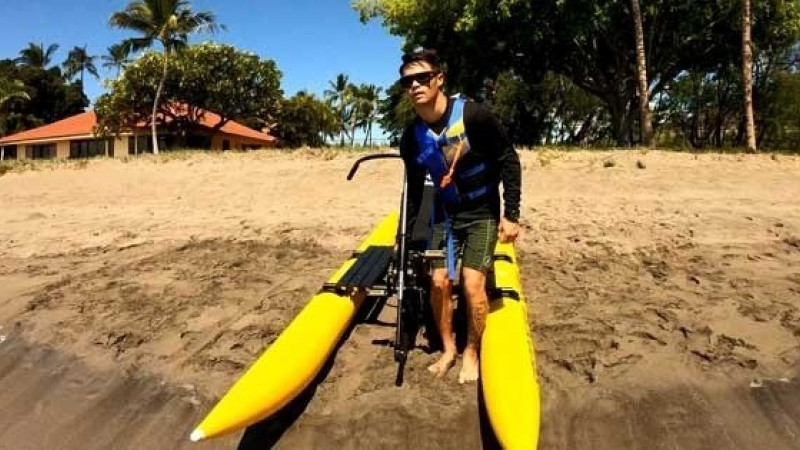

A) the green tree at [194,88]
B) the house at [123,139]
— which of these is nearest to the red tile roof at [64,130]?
the house at [123,139]

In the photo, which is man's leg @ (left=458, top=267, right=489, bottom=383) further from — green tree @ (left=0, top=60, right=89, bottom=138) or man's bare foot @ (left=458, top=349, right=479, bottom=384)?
green tree @ (left=0, top=60, right=89, bottom=138)

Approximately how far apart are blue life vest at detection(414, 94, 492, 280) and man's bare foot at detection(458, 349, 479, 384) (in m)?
0.52

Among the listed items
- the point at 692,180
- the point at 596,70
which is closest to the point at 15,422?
the point at 692,180

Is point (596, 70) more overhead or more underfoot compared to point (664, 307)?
more overhead

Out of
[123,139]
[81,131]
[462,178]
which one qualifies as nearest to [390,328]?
[462,178]

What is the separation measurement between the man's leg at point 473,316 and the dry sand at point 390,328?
142 mm

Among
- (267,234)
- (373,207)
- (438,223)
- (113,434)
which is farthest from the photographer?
→ (373,207)

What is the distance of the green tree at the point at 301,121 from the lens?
137 ft

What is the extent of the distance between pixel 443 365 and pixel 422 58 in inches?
78.7

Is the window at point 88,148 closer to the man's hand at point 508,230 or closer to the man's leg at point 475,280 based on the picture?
the man's leg at point 475,280

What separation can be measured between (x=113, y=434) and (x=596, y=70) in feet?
65.3

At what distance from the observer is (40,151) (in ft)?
131

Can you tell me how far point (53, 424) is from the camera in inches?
181

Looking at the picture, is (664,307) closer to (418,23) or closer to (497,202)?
(497,202)
